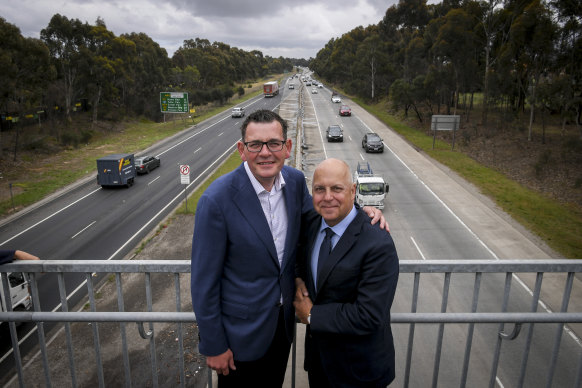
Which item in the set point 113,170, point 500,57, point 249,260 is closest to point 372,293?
point 249,260

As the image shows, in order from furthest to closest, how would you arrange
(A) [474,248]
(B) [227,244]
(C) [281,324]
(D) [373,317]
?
(A) [474,248], (C) [281,324], (B) [227,244], (D) [373,317]

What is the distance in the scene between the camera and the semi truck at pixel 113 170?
27094 mm

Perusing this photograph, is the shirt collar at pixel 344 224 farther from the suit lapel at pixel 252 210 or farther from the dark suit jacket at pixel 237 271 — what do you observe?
the suit lapel at pixel 252 210

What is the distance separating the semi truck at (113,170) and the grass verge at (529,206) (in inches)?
955

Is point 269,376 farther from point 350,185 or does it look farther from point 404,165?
point 404,165

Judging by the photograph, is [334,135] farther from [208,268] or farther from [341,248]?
[208,268]

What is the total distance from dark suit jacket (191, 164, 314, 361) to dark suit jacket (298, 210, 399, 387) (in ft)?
0.91

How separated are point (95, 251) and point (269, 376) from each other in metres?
17.8

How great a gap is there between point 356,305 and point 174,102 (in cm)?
4888

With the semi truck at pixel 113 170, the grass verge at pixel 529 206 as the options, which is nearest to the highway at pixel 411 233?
the semi truck at pixel 113 170

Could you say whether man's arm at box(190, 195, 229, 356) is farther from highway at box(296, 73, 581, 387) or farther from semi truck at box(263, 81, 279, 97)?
semi truck at box(263, 81, 279, 97)

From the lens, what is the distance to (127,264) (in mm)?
3000

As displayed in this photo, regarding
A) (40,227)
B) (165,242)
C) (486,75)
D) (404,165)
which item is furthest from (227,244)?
(486,75)

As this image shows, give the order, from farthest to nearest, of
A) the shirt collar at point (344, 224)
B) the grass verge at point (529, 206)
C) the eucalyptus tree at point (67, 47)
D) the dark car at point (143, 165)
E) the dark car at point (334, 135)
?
the eucalyptus tree at point (67, 47), the dark car at point (334, 135), the dark car at point (143, 165), the grass verge at point (529, 206), the shirt collar at point (344, 224)
